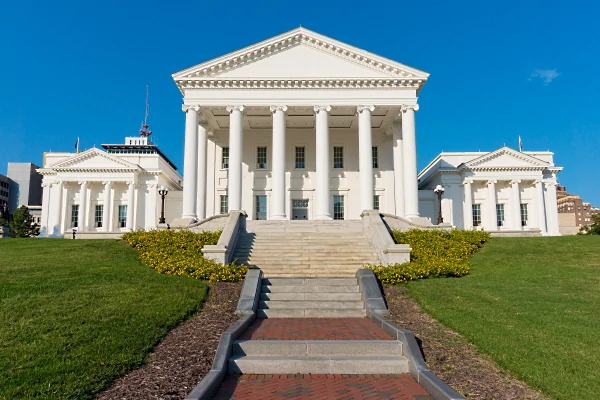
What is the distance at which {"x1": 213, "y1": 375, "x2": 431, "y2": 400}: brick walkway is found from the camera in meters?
6.67

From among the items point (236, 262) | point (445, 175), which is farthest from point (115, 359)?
point (445, 175)

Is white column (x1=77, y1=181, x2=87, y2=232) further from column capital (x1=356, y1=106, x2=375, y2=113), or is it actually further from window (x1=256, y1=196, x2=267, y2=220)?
column capital (x1=356, y1=106, x2=375, y2=113)

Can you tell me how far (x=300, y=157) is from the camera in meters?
36.3

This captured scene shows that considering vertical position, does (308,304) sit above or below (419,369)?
above

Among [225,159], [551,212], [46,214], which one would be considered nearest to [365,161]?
[225,159]

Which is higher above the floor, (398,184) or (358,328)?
(398,184)

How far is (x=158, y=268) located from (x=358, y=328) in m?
9.00

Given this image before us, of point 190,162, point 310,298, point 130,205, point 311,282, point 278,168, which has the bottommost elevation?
point 310,298

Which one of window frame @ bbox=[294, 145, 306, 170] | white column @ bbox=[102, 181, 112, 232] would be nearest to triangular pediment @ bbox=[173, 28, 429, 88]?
window frame @ bbox=[294, 145, 306, 170]

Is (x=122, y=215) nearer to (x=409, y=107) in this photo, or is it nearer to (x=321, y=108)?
(x=321, y=108)

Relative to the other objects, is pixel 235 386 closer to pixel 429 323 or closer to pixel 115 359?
pixel 115 359

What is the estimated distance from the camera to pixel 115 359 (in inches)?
286

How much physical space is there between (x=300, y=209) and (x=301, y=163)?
13.4 feet

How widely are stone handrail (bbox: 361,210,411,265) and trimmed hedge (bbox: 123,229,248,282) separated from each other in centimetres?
586
